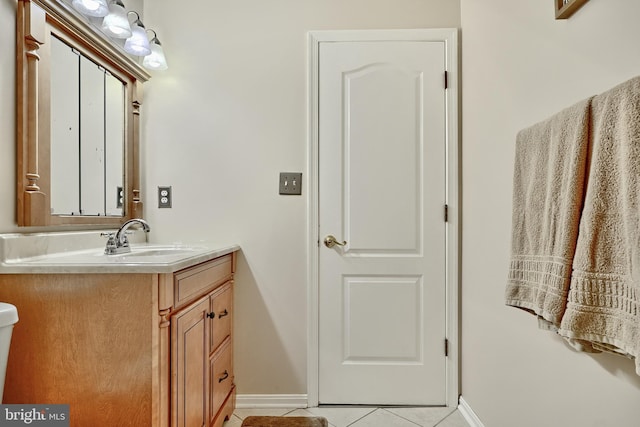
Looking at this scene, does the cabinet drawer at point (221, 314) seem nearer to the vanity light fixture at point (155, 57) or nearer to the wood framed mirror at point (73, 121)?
the wood framed mirror at point (73, 121)

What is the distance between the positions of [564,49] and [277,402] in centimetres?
199

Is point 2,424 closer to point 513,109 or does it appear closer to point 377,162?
point 377,162

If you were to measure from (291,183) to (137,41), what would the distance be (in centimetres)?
102

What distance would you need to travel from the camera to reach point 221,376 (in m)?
1.73

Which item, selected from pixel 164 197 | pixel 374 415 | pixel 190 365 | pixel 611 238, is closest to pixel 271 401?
pixel 374 415

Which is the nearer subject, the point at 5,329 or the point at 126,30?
the point at 5,329

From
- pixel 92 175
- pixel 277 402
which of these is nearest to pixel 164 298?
pixel 92 175

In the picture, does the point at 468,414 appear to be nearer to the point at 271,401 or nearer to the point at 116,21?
the point at 271,401

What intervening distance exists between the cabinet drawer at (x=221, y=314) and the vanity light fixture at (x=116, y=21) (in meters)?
1.26

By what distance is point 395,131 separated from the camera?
1.96m

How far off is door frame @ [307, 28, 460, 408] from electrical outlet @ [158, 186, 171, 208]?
2.52 feet

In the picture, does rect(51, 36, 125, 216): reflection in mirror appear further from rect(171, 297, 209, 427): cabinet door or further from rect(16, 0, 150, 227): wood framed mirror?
rect(171, 297, 209, 427): cabinet door

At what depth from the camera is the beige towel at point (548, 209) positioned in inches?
33.6

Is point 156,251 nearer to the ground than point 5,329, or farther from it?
farther from it
